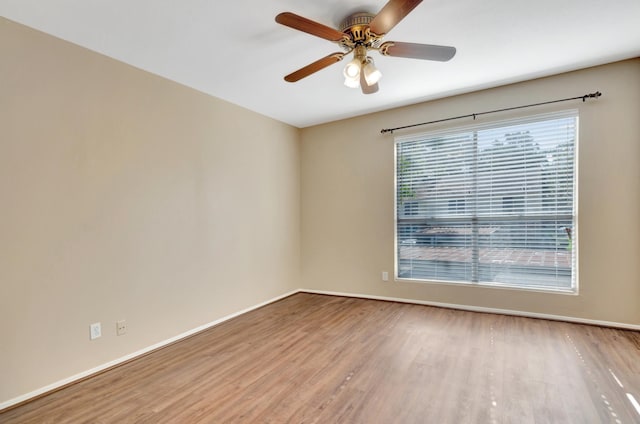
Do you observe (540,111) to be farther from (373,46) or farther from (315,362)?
(315,362)

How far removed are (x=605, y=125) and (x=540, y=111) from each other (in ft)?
Answer: 1.84

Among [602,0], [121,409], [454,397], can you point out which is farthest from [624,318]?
[121,409]

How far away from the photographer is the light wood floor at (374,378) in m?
1.80

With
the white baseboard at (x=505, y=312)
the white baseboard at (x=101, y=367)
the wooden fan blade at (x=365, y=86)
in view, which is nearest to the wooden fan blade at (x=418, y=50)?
the wooden fan blade at (x=365, y=86)

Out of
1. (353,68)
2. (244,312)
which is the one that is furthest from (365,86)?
(244,312)

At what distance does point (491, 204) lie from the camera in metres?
3.56

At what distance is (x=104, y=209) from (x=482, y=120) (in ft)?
12.8

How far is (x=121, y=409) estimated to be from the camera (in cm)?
188

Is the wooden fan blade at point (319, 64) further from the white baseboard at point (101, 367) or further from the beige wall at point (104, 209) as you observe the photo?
the white baseboard at point (101, 367)

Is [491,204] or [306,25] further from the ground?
[306,25]

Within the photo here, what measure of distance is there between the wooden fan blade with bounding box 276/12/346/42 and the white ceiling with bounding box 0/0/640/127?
0.24 m

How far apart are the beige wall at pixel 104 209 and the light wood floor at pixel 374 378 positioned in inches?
12.8

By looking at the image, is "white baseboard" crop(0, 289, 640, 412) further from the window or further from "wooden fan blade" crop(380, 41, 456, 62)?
"wooden fan blade" crop(380, 41, 456, 62)

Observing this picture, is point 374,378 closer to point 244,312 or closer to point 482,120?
point 244,312
